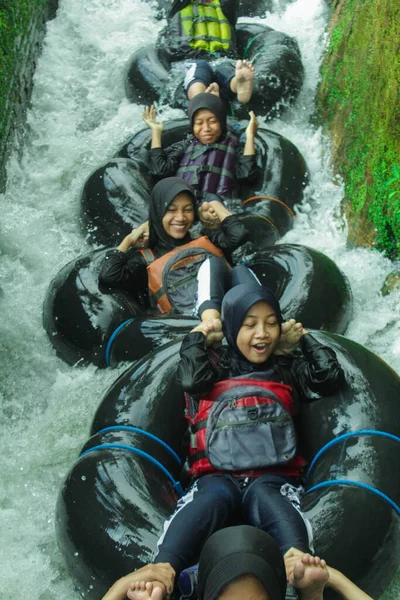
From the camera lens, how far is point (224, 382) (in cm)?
328

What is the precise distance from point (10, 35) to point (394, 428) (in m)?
5.21

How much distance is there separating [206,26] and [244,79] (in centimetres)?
140

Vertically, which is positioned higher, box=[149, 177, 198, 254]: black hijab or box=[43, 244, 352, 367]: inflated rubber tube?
box=[149, 177, 198, 254]: black hijab

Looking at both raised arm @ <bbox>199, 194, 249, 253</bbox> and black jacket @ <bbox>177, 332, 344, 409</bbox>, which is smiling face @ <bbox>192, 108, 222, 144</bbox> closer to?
raised arm @ <bbox>199, 194, 249, 253</bbox>

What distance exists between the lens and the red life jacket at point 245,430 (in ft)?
10.2

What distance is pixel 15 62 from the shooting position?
6938mm

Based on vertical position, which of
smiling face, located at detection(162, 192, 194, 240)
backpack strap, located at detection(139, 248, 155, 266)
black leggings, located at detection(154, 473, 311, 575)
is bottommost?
black leggings, located at detection(154, 473, 311, 575)

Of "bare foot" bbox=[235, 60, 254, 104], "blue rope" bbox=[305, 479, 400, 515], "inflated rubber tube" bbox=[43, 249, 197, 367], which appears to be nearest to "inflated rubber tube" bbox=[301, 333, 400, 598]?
"blue rope" bbox=[305, 479, 400, 515]

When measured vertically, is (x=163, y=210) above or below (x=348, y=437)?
above

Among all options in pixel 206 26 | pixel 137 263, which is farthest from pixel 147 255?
pixel 206 26

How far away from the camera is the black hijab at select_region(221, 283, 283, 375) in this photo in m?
3.23

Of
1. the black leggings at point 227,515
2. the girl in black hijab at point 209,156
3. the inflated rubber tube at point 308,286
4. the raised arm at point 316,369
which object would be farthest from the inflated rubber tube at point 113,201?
the black leggings at point 227,515

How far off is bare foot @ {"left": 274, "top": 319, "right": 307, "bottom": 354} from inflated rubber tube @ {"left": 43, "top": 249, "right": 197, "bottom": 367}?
820mm

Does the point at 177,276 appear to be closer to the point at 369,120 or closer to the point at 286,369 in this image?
the point at 286,369
